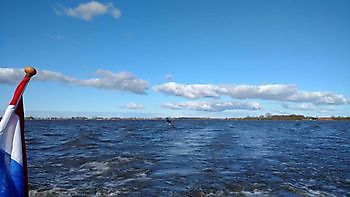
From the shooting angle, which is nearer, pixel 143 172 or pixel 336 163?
pixel 143 172

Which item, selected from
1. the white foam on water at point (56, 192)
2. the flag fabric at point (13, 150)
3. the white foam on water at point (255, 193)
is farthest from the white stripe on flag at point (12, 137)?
the white foam on water at point (255, 193)

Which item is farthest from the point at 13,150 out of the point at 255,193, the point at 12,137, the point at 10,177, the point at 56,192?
the point at 255,193

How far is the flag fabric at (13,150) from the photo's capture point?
165 inches

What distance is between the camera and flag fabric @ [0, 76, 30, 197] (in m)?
4.19

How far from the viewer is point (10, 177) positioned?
14.1 feet

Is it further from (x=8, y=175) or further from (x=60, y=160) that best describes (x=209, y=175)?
(x=8, y=175)

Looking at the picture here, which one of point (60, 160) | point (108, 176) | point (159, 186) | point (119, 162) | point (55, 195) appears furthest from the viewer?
point (60, 160)

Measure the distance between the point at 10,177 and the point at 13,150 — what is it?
362 millimetres

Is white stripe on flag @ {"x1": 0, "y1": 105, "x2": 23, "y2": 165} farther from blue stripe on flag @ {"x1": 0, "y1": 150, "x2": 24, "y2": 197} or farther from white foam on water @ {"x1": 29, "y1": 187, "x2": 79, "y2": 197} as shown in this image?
white foam on water @ {"x1": 29, "y1": 187, "x2": 79, "y2": 197}

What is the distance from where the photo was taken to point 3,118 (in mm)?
A: 4230

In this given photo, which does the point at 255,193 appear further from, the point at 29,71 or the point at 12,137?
the point at 29,71

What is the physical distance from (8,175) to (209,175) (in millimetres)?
11363

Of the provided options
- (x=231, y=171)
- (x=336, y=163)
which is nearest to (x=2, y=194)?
(x=231, y=171)

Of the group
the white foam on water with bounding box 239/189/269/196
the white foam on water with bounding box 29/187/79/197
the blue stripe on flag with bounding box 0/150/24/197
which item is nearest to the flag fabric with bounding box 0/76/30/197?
the blue stripe on flag with bounding box 0/150/24/197
